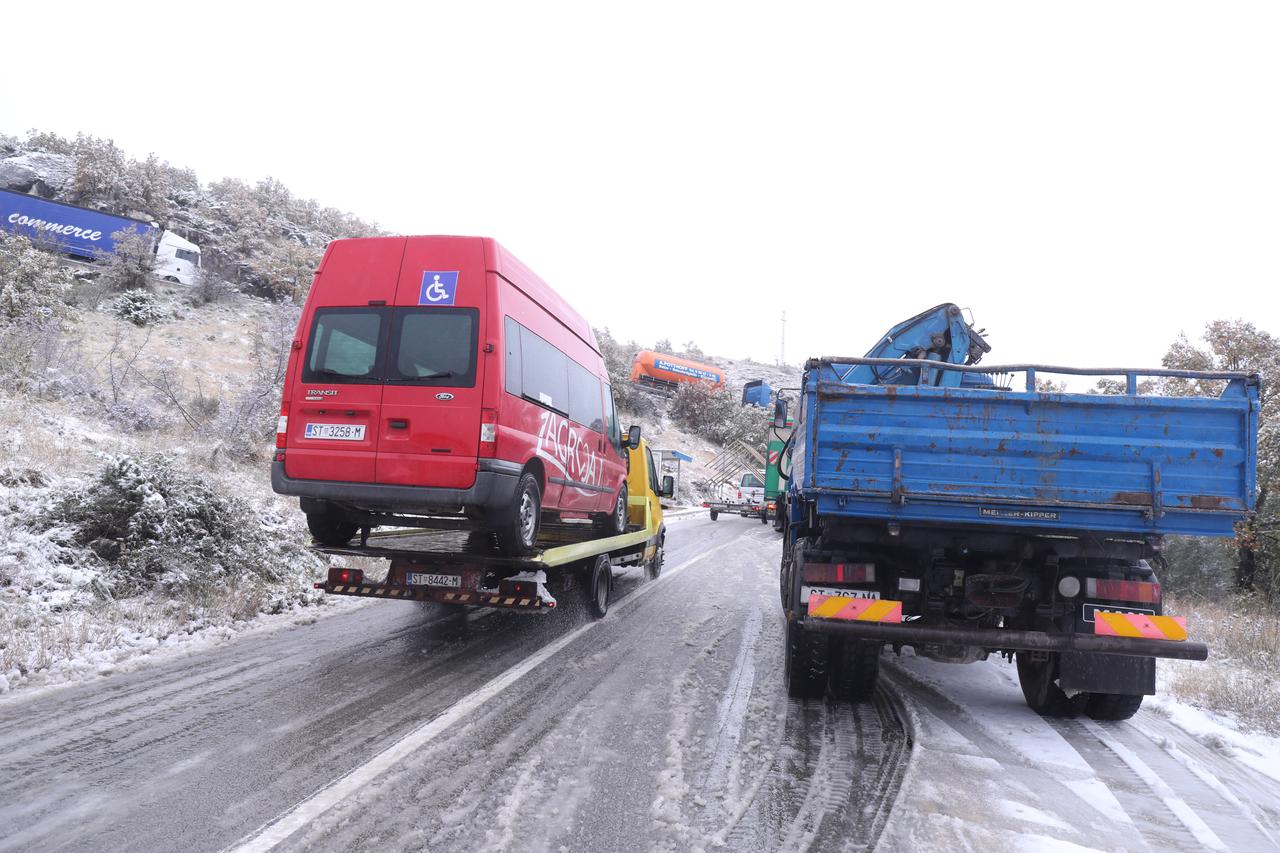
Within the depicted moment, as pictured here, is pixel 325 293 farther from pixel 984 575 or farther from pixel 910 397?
pixel 984 575

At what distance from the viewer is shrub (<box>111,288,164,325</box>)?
956 inches

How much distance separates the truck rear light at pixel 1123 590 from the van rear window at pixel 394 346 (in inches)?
183

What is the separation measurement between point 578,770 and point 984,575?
9.71 feet

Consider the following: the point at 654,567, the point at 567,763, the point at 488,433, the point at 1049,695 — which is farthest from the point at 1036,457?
the point at 654,567

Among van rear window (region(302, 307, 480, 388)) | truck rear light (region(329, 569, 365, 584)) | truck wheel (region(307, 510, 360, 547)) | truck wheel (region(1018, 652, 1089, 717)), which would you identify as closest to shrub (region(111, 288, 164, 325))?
truck wheel (region(307, 510, 360, 547))

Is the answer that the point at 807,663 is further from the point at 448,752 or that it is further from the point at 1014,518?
the point at 448,752

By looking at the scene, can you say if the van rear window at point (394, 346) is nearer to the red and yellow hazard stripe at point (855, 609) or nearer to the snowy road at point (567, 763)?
the snowy road at point (567, 763)

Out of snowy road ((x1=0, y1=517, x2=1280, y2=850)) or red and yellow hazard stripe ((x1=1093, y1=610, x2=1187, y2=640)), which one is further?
red and yellow hazard stripe ((x1=1093, y1=610, x2=1187, y2=640))

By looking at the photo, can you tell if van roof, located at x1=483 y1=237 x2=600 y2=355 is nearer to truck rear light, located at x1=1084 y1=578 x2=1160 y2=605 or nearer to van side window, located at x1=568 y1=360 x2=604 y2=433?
van side window, located at x1=568 y1=360 x2=604 y2=433

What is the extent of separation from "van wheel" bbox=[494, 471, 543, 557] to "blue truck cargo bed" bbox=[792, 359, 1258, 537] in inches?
96.8

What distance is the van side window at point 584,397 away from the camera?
786 centimetres

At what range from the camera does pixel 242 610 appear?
6.66m

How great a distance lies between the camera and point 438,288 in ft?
19.2

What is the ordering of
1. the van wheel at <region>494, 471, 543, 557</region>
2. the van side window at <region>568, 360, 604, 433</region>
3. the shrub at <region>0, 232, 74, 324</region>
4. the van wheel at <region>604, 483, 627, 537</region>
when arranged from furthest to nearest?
the shrub at <region>0, 232, 74, 324</region> < the van wheel at <region>604, 483, 627, 537</region> < the van side window at <region>568, 360, 604, 433</region> < the van wheel at <region>494, 471, 543, 557</region>
